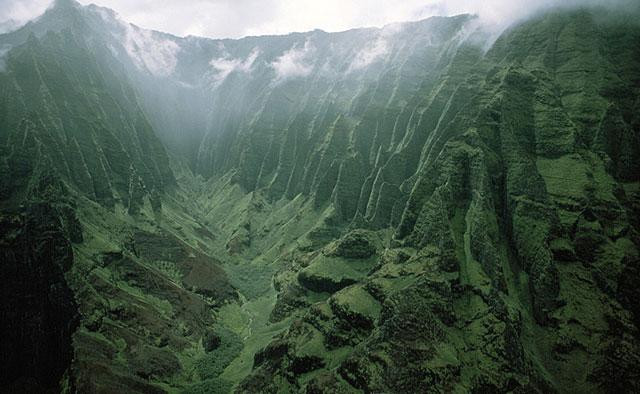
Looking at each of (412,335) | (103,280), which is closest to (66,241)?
(103,280)

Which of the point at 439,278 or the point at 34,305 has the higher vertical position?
the point at 34,305

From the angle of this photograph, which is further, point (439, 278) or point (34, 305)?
point (34, 305)

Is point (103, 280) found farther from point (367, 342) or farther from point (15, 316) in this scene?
point (367, 342)

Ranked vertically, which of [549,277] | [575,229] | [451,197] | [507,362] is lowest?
[507,362]

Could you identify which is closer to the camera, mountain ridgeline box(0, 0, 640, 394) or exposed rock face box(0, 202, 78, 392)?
mountain ridgeline box(0, 0, 640, 394)

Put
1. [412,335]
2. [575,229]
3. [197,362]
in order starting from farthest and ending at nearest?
[197,362], [575,229], [412,335]

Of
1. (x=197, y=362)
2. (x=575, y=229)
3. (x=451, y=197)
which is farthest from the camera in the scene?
(x=197, y=362)

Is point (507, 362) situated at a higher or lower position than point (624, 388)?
higher

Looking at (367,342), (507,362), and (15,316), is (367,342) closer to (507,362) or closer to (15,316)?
(507,362)

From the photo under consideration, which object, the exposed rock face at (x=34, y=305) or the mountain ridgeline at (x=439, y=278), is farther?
the exposed rock face at (x=34, y=305)

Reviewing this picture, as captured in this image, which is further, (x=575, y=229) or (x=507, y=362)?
(x=575, y=229)
